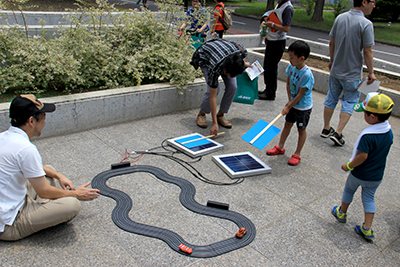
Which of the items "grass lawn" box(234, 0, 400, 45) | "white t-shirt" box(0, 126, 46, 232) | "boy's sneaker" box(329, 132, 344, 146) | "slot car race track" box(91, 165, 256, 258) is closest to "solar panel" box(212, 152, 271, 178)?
"slot car race track" box(91, 165, 256, 258)

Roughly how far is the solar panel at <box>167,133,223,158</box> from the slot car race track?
0.61 m

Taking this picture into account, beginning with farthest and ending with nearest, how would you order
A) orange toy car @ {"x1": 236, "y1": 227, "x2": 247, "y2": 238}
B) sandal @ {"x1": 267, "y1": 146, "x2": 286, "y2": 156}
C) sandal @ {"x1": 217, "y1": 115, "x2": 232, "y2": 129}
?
sandal @ {"x1": 217, "y1": 115, "x2": 232, "y2": 129} < sandal @ {"x1": 267, "y1": 146, "x2": 286, "y2": 156} < orange toy car @ {"x1": 236, "y1": 227, "x2": 247, "y2": 238}

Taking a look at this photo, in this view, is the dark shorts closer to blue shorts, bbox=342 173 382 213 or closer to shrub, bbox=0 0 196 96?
blue shorts, bbox=342 173 382 213

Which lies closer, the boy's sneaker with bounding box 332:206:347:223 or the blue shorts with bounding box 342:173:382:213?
the blue shorts with bounding box 342:173:382:213

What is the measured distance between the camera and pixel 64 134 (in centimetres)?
498

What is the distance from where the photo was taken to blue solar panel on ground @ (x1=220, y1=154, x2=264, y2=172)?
4336mm

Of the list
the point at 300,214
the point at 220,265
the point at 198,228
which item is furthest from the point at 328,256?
the point at 198,228

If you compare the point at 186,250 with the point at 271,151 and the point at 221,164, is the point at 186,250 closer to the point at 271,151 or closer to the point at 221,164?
the point at 221,164

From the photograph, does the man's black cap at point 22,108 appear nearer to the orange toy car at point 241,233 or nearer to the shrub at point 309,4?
the orange toy car at point 241,233

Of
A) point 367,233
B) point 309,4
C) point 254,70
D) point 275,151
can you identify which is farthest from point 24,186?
point 309,4

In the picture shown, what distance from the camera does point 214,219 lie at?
3404 millimetres

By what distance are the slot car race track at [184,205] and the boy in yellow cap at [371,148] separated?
1.09 m

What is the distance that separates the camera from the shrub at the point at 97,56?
523 centimetres

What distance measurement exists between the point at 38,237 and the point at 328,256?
99.6 inches
